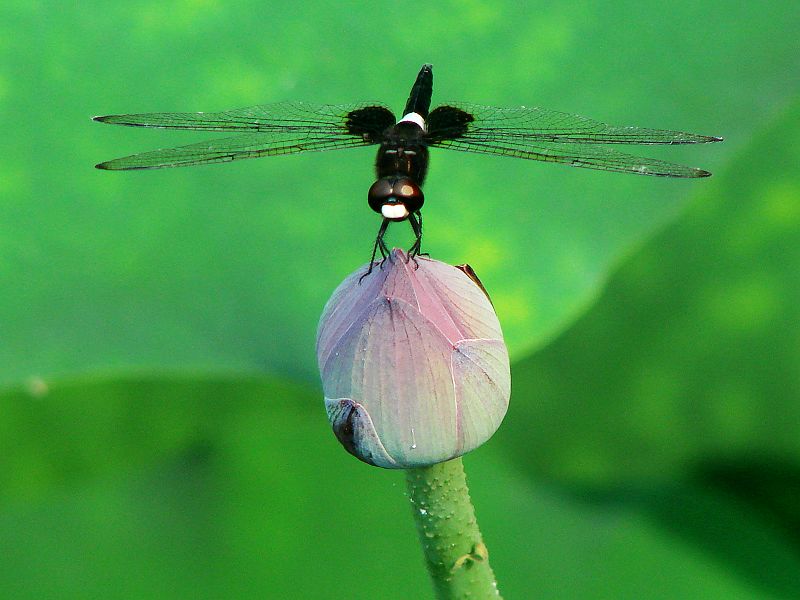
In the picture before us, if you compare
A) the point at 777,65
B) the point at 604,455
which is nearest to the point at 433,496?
the point at 604,455

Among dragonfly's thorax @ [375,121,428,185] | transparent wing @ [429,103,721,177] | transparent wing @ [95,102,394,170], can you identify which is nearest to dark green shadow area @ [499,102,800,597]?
transparent wing @ [429,103,721,177]

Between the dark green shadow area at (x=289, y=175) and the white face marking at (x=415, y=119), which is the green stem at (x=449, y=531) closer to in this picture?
the dark green shadow area at (x=289, y=175)

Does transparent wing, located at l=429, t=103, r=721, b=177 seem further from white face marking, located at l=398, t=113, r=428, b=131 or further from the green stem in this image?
the green stem

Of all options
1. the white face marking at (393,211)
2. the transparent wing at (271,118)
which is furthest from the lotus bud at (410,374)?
the transparent wing at (271,118)

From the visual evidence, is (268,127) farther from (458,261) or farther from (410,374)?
(410,374)

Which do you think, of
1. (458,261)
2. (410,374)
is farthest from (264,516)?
(410,374)

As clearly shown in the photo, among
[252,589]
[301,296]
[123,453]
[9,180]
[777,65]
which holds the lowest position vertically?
[252,589]

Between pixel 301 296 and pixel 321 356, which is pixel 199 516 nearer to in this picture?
pixel 301 296
